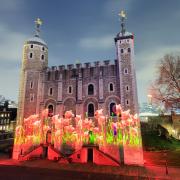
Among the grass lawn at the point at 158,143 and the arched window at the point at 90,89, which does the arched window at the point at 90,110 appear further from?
the grass lawn at the point at 158,143

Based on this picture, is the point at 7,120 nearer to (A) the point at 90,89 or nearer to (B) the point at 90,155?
(A) the point at 90,89

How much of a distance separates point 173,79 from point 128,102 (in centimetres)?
597

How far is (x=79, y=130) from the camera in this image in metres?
20.5

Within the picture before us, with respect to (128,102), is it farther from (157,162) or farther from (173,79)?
(157,162)

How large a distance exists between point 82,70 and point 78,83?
2.28m

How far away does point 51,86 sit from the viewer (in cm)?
2420

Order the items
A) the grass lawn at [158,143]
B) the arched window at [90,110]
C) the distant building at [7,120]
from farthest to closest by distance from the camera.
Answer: the distant building at [7,120] → the arched window at [90,110] → the grass lawn at [158,143]

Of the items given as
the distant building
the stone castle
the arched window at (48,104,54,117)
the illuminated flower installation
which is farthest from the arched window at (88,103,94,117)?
the distant building

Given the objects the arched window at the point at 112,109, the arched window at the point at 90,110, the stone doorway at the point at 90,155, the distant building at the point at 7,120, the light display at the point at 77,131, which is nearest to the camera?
the stone doorway at the point at 90,155

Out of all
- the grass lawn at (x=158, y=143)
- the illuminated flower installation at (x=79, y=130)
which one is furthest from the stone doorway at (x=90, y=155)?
the grass lawn at (x=158, y=143)

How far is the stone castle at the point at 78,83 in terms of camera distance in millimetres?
20953

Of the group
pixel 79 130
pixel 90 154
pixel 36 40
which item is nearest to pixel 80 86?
pixel 79 130

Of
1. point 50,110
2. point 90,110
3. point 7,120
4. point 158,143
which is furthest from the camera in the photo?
point 7,120

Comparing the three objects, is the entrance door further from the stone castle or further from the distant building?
the distant building
